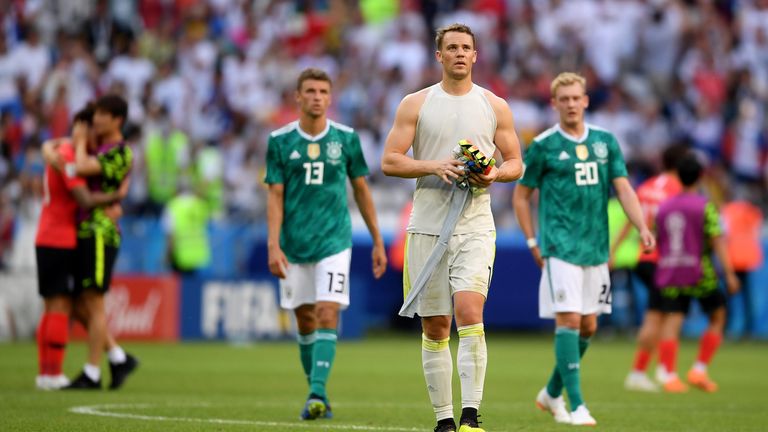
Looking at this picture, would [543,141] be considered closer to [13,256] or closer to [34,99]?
[13,256]

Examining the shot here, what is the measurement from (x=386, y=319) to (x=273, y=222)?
1391 centimetres

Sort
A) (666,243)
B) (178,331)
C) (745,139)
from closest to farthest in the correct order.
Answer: (666,243) < (178,331) < (745,139)

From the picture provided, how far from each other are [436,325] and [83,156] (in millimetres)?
5330

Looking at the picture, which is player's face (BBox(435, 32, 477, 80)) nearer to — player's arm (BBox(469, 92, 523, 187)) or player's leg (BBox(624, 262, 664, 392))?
player's arm (BBox(469, 92, 523, 187))

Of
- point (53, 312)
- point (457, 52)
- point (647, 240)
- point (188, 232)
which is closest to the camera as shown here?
point (457, 52)

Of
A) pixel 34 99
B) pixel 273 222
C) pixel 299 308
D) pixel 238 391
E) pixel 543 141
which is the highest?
pixel 34 99

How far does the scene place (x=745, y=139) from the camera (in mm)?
25391

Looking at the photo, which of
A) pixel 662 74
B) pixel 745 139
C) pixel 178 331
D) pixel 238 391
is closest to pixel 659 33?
A: pixel 662 74

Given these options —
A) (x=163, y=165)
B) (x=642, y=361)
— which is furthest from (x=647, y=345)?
(x=163, y=165)

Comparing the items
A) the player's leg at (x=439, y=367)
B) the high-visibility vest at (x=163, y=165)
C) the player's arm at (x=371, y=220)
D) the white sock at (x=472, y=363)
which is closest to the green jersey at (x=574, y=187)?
the player's arm at (x=371, y=220)

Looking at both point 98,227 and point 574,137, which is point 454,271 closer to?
point 574,137

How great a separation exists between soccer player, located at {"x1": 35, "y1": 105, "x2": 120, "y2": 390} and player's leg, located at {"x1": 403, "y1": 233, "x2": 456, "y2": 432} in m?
4.96

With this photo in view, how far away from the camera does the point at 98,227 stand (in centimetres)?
1312

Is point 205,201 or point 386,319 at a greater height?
point 205,201
